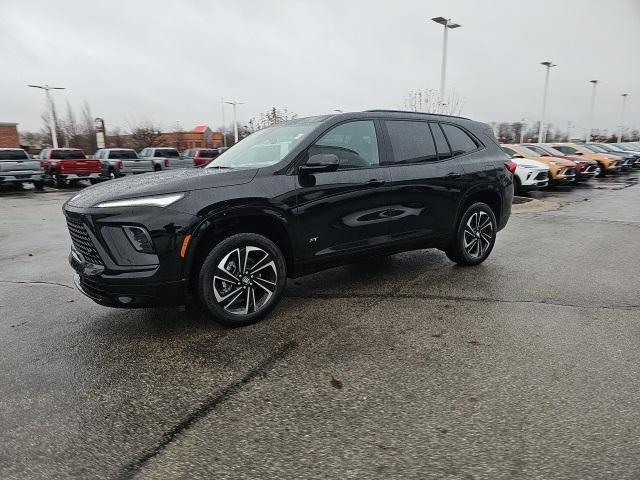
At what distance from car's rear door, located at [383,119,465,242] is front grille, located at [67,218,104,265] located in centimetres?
275

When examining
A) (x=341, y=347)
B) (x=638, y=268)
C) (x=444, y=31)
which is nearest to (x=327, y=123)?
(x=341, y=347)

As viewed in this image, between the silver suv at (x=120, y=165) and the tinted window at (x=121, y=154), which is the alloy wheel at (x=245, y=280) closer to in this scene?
the silver suv at (x=120, y=165)

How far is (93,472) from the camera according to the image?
223 centimetres

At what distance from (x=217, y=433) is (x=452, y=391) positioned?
144 centimetres

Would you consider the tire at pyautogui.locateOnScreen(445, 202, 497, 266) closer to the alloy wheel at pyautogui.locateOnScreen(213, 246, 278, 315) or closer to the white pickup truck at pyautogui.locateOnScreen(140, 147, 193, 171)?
the alloy wheel at pyautogui.locateOnScreen(213, 246, 278, 315)

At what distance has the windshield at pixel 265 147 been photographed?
4.32 metres

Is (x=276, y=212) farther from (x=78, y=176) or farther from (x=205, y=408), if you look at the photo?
(x=78, y=176)

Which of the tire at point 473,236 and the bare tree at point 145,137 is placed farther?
the bare tree at point 145,137

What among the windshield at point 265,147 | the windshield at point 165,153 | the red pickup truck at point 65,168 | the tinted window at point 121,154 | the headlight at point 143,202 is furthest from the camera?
the windshield at point 165,153

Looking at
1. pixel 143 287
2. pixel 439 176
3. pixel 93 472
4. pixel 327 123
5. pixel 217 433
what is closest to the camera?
pixel 93 472

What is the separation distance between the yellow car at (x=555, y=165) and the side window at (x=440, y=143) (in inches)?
481

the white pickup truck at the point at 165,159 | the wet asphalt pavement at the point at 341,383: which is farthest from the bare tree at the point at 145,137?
the wet asphalt pavement at the point at 341,383

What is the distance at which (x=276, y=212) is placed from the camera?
157 inches

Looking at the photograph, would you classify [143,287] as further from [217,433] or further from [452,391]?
[452,391]
